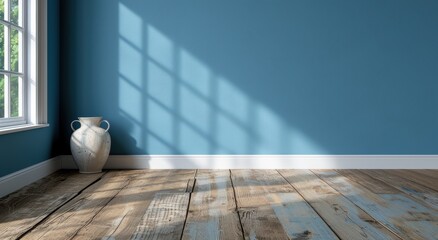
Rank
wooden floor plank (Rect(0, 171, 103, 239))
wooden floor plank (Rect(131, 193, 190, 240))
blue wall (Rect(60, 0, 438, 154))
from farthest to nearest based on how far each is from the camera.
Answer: blue wall (Rect(60, 0, 438, 154)) < wooden floor plank (Rect(0, 171, 103, 239)) < wooden floor plank (Rect(131, 193, 190, 240))

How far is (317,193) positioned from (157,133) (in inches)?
63.0

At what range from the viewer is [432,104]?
13.8 ft

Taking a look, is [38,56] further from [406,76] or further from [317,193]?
[406,76]

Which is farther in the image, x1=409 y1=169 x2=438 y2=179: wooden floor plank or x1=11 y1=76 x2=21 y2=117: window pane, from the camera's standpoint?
x1=409 y1=169 x2=438 y2=179: wooden floor plank

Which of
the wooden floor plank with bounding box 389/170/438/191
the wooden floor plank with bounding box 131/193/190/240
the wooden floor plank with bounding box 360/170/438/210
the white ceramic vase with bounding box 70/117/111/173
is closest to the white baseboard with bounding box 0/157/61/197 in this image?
the white ceramic vase with bounding box 70/117/111/173

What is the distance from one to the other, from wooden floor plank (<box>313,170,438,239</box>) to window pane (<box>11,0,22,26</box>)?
8.06ft

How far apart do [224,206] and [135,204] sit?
1.63 ft

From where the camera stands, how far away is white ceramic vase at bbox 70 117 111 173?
3.86m

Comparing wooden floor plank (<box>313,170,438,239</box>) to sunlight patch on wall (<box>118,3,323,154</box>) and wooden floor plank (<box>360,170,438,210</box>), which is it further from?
sunlight patch on wall (<box>118,3,323,154</box>)

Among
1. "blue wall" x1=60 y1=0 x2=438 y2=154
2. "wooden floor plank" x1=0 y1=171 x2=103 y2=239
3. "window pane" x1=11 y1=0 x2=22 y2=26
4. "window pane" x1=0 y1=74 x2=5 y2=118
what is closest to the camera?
"wooden floor plank" x1=0 y1=171 x2=103 y2=239

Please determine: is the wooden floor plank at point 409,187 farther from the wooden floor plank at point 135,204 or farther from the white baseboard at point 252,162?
the wooden floor plank at point 135,204

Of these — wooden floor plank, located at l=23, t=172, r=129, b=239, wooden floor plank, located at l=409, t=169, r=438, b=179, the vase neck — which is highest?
the vase neck

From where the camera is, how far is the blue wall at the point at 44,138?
3.08 m

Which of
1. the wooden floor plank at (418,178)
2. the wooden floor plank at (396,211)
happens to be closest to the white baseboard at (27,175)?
the wooden floor plank at (396,211)
